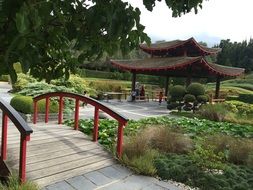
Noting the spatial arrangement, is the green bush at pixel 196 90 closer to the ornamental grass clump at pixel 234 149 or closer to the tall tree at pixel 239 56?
the ornamental grass clump at pixel 234 149

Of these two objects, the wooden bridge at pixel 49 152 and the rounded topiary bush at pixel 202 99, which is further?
the rounded topiary bush at pixel 202 99

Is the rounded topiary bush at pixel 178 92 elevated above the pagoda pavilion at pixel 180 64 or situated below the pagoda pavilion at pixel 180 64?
below

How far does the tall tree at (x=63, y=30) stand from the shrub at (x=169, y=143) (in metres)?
5.08

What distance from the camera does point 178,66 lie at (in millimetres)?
24469

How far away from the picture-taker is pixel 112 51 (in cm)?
222

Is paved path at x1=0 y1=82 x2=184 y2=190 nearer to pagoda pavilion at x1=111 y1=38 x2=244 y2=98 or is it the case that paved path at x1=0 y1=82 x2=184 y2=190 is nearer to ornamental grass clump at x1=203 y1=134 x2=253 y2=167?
ornamental grass clump at x1=203 y1=134 x2=253 y2=167

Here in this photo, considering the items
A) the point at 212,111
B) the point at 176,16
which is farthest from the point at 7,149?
the point at 212,111

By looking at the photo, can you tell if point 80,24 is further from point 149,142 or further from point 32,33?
point 149,142

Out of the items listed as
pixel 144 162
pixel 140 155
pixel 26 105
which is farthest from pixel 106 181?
pixel 26 105

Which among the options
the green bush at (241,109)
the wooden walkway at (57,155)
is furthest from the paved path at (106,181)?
the green bush at (241,109)

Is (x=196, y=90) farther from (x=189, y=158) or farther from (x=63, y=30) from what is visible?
(x=63, y=30)

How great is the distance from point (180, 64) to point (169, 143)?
1738cm

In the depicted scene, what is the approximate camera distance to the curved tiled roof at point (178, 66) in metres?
24.4

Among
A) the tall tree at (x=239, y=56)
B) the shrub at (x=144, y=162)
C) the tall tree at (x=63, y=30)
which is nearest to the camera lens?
the tall tree at (x=63, y=30)
